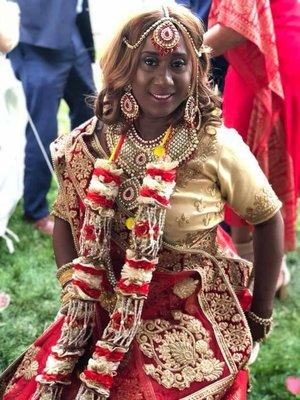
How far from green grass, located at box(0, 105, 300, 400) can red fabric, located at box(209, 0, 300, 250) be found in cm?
48

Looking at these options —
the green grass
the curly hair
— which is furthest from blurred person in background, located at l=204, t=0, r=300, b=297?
the curly hair

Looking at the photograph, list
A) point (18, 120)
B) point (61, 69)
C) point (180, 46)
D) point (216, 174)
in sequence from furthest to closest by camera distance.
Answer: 1. point (61, 69)
2. point (18, 120)
3. point (216, 174)
4. point (180, 46)

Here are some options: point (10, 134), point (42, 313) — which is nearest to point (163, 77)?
point (42, 313)

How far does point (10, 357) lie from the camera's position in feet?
8.36

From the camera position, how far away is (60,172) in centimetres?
187

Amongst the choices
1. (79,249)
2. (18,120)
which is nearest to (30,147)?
(18,120)

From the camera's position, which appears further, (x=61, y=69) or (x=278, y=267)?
(x=61, y=69)

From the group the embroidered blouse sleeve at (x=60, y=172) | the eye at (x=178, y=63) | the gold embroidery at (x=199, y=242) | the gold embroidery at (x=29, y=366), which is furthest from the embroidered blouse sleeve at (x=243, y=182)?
the gold embroidery at (x=29, y=366)

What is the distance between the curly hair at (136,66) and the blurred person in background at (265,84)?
0.71 metres

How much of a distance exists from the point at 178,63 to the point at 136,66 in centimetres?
10

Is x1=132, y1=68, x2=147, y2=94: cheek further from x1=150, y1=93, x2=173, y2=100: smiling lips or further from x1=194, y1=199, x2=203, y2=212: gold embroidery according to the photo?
x1=194, y1=199, x2=203, y2=212: gold embroidery

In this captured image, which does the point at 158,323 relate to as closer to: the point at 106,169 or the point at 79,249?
the point at 79,249

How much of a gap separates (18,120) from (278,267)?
183 cm

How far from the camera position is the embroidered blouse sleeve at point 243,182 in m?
1.71
